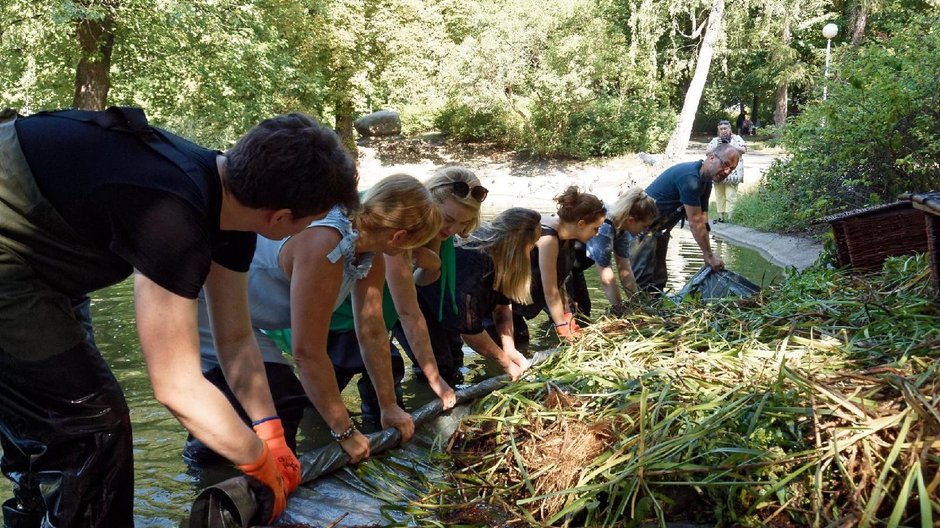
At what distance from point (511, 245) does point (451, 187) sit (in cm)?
86

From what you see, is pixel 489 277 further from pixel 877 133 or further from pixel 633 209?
pixel 877 133

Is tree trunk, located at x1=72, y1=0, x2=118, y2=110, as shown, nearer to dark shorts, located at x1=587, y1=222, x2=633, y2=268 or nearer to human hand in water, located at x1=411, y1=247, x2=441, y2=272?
dark shorts, located at x1=587, y1=222, x2=633, y2=268

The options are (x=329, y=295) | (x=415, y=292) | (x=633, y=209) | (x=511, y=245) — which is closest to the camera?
(x=329, y=295)

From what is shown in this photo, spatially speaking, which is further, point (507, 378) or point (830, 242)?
point (830, 242)

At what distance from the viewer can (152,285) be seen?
2.01 m

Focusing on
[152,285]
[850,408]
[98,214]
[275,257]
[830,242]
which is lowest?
[830,242]

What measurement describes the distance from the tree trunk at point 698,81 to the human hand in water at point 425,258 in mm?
21170

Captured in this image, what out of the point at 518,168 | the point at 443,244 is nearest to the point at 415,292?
the point at 443,244

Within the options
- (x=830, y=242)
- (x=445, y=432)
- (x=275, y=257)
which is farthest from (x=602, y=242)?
(x=275, y=257)

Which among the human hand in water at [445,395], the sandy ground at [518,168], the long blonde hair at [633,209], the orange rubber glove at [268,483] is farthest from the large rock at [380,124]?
the orange rubber glove at [268,483]

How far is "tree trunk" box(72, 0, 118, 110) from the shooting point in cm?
1731

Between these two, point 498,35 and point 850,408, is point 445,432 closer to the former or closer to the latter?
point 850,408

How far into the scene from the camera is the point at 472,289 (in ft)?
16.7

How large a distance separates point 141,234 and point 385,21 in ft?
88.4
